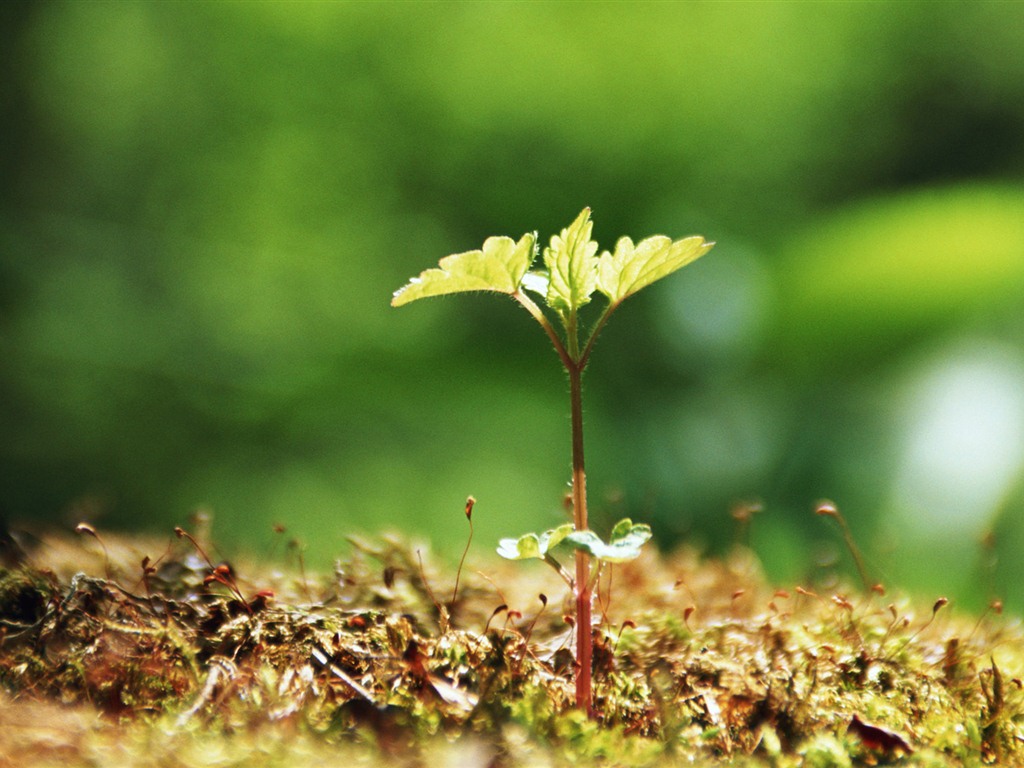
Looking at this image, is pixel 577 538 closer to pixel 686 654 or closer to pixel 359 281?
pixel 686 654

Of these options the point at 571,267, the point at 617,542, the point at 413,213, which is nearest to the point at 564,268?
the point at 571,267

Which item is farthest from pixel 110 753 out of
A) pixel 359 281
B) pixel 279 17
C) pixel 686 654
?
pixel 279 17

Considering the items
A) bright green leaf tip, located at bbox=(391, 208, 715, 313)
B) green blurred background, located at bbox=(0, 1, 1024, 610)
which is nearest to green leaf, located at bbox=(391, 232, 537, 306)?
bright green leaf tip, located at bbox=(391, 208, 715, 313)

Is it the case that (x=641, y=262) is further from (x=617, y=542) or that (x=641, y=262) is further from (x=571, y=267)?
(x=617, y=542)

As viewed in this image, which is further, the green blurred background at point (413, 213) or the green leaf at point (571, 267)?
the green blurred background at point (413, 213)

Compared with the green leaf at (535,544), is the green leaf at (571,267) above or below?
above

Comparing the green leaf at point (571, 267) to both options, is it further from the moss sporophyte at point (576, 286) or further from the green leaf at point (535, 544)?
the green leaf at point (535, 544)

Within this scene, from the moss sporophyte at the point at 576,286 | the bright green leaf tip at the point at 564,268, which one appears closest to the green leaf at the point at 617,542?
the moss sporophyte at the point at 576,286
